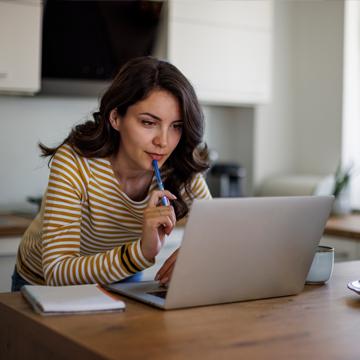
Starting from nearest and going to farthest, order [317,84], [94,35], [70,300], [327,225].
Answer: [70,300] < [327,225] < [94,35] < [317,84]

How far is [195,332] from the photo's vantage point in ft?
3.71

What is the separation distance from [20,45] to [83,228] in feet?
4.57

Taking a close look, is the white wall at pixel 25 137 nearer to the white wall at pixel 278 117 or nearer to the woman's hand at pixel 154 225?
the white wall at pixel 278 117

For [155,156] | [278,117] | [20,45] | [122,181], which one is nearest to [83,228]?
[122,181]

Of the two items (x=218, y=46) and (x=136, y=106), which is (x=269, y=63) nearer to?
(x=218, y=46)

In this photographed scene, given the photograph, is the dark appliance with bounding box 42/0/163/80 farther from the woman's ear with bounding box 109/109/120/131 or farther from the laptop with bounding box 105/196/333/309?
the laptop with bounding box 105/196/333/309

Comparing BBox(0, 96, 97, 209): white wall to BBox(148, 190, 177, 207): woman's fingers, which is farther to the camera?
BBox(0, 96, 97, 209): white wall

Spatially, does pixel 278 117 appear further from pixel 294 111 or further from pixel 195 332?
pixel 195 332

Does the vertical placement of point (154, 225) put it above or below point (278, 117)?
below

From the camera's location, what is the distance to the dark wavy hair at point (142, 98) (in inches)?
65.5

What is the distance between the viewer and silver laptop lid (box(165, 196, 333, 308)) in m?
1.26

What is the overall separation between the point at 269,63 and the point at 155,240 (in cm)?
228

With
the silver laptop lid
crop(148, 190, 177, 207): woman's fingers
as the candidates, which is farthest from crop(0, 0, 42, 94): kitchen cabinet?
the silver laptop lid

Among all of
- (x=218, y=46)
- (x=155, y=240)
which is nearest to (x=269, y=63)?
(x=218, y=46)
